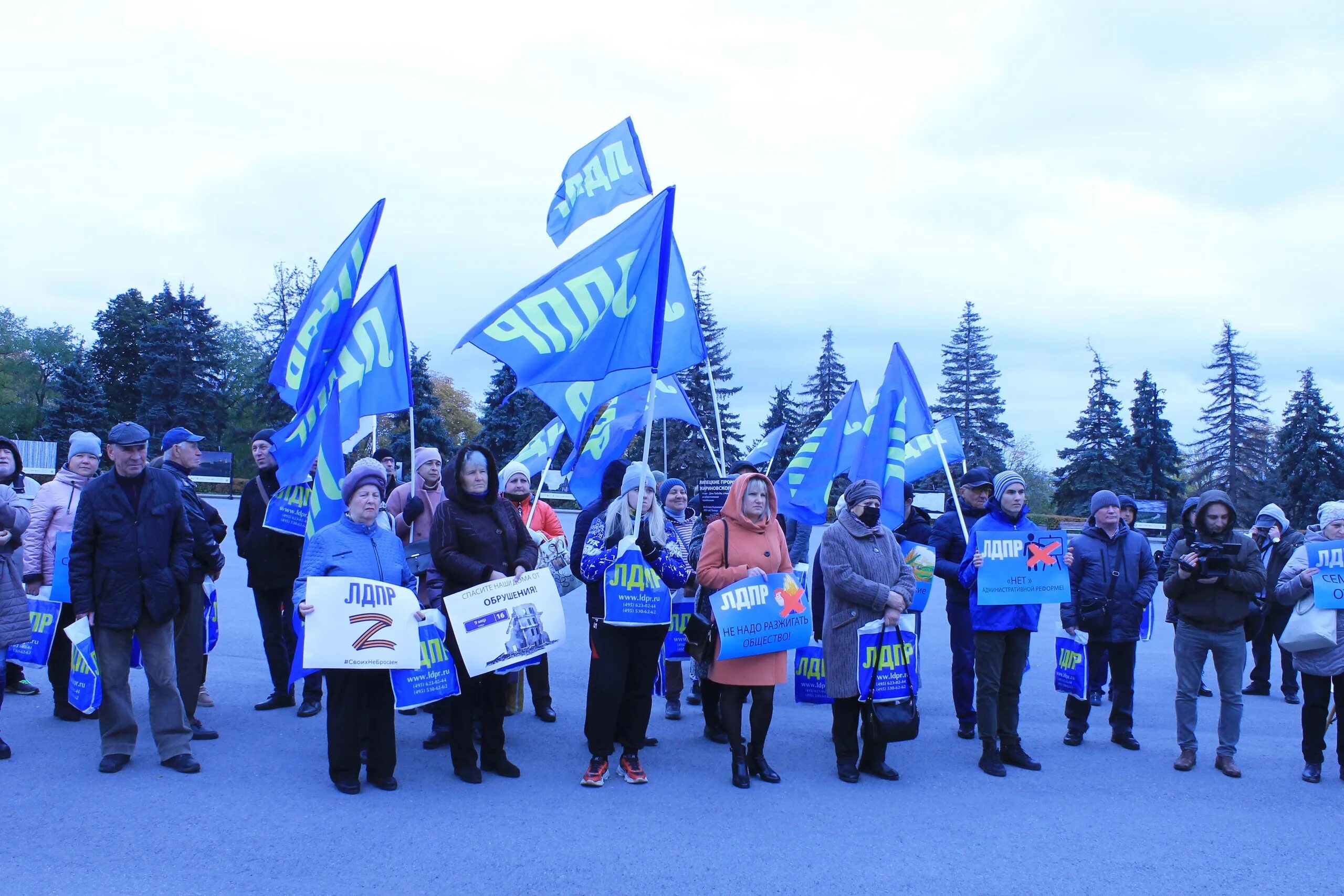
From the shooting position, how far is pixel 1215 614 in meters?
6.37

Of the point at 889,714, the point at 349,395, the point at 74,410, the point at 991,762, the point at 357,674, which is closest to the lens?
the point at 357,674

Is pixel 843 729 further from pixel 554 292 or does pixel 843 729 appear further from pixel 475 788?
pixel 554 292

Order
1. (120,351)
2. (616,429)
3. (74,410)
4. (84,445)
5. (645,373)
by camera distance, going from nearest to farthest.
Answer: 1. (84,445)
2. (645,373)
3. (616,429)
4. (74,410)
5. (120,351)

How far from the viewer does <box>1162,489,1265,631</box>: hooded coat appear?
20.7 ft

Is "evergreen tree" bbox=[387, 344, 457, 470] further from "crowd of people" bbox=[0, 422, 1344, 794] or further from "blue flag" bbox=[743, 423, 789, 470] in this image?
"crowd of people" bbox=[0, 422, 1344, 794]

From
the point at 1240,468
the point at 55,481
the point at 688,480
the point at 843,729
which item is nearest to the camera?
the point at 843,729

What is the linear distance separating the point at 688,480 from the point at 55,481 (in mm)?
34985

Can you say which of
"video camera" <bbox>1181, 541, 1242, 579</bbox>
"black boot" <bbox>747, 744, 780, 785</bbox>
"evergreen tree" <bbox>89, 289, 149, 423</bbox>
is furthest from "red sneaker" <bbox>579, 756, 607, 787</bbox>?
"evergreen tree" <bbox>89, 289, 149, 423</bbox>

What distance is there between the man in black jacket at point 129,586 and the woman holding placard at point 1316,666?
7276 millimetres

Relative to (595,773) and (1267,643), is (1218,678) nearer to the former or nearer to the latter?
(1267,643)

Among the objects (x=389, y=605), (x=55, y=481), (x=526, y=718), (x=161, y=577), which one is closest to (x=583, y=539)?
(x=389, y=605)

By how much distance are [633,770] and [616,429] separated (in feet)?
14.9

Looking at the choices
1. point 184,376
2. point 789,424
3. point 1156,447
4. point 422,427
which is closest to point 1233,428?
point 1156,447

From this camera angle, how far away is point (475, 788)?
18.2 ft
